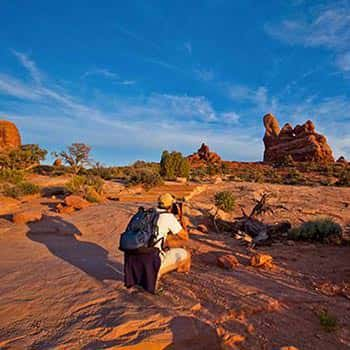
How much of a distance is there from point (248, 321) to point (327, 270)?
2857mm

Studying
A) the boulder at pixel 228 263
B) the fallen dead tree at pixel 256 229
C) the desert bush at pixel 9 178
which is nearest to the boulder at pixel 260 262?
the boulder at pixel 228 263

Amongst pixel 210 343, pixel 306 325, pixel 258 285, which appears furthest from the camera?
pixel 258 285

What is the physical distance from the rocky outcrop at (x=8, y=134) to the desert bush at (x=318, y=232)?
154 feet

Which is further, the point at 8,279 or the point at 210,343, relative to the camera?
the point at 8,279

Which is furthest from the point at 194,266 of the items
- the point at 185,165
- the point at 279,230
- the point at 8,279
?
the point at 185,165

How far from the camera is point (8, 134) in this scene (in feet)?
149

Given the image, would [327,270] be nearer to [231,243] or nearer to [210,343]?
[231,243]

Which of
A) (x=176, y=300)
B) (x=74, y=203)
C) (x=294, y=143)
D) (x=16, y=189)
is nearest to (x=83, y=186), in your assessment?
(x=16, y=189)

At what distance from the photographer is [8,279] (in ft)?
14.8

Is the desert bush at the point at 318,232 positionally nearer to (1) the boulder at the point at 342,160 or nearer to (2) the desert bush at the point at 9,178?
(2) the desert bush at the point at 9,178

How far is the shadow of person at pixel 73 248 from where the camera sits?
493 centimetres

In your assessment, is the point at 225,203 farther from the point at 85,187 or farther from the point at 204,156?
the point at 204,156

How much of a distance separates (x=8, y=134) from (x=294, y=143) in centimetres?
5161

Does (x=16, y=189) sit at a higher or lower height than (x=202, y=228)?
higher
